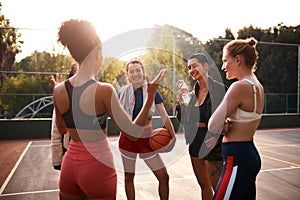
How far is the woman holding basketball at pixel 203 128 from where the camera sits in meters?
2.73

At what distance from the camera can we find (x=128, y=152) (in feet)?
9.36

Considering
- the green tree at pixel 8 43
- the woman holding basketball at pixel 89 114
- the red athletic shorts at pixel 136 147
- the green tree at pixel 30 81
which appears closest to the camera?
the woman holding basketball at pixel 89 114

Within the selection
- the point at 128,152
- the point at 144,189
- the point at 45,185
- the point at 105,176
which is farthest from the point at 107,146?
the point at 45,185

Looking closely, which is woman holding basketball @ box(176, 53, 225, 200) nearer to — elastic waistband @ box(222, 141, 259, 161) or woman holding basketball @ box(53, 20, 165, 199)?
elastic waistband @ box(222, 141, 259, 161)

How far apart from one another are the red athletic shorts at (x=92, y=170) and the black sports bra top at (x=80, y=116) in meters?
0.09

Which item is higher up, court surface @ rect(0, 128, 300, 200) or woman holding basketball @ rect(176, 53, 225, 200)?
woman holding basketball @ rect(176, 53, 225, 200)

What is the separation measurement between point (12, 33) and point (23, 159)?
9.08 metres

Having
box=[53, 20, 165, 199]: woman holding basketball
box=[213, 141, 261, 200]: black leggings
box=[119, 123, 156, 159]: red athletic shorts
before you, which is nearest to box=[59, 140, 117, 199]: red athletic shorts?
box=[53, 20, 165, 199]: woman holding basketball

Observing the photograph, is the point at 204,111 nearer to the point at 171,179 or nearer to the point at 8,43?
the point at 171,179

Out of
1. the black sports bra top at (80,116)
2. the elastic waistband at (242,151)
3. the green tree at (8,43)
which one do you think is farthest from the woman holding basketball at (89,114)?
the green tree at (8,43)

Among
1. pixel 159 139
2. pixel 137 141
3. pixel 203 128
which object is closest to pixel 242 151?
pixel 203 128

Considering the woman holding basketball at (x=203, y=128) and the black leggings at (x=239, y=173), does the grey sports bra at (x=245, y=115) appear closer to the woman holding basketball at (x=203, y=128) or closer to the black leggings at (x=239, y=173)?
the black leggings at (x=239, y=173)

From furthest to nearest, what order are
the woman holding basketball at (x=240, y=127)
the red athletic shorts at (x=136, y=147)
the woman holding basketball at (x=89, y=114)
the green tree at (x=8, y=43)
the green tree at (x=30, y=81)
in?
the green tree at (x=30, y=81) < the green tree at (x=8, y=43) < the red athletic shorts at (x=136, y=147) < the woman holding basketball at (x=240, y=127) < the woman holding basketball at (x=89, y=114)

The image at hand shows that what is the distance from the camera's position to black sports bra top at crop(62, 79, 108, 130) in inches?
57.6
